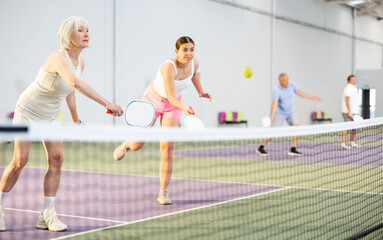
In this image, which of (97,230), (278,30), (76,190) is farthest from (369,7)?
(97,230)

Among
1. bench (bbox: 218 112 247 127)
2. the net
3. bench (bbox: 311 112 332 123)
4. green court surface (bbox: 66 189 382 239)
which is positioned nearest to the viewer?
the net

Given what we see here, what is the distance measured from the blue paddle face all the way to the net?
2.37 ft

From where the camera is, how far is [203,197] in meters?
5.82

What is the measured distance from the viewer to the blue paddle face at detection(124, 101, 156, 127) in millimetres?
3807

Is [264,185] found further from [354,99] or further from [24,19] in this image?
[24,19]

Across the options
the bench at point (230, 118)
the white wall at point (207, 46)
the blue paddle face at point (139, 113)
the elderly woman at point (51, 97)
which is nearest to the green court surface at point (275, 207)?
the elderly woman at point (51, 97)

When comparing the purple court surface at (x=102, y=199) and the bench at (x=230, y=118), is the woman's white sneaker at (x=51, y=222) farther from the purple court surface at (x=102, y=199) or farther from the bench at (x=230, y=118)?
the bench at (x=230, y=118)

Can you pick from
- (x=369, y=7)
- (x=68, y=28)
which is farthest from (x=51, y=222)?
(x=369, y=7)

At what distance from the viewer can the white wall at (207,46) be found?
12.8 m

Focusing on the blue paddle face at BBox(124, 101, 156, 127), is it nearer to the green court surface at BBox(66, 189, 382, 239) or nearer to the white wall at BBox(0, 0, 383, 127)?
the green court surface at BBox(66, 189, 382, 239)

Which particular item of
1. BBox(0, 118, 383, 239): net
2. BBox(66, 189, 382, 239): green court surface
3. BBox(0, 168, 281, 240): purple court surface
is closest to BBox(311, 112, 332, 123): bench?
BBox(0, 118, 383, 239): net

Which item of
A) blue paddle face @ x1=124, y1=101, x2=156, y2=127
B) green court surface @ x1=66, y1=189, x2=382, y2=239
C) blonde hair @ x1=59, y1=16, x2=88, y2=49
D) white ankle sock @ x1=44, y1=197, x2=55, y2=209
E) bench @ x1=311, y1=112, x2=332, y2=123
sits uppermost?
blonde hair @ x1=59, y1=16, x2=88, y2=49

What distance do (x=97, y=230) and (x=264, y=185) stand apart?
2958 millimetres

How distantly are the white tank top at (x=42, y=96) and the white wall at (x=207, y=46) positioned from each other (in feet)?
28.4
